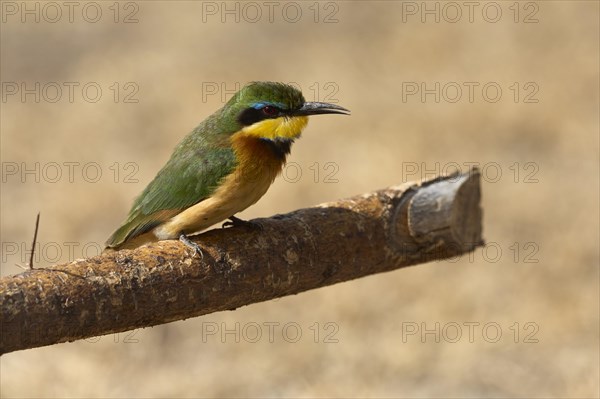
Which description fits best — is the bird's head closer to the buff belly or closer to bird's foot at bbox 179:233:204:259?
the buff belly

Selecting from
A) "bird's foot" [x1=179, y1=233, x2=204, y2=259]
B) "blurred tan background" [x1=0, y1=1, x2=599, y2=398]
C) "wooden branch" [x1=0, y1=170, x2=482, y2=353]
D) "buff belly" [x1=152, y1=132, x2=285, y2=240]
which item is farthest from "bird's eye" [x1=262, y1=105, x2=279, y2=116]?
"blurred tan background" [x1=0, y1=1, x2=599, y2=398]

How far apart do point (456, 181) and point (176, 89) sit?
5.38 metres

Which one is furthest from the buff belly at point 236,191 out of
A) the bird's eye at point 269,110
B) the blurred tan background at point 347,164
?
the blurred tan background at point 347,164

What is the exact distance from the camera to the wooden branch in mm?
3562

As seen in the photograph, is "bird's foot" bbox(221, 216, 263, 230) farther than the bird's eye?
Answer: No

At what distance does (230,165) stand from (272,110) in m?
0.34

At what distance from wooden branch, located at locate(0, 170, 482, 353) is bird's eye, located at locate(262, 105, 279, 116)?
0.50 metres

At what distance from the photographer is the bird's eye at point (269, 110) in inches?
181

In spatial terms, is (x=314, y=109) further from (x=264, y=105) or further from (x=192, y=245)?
(x=192, y=245)

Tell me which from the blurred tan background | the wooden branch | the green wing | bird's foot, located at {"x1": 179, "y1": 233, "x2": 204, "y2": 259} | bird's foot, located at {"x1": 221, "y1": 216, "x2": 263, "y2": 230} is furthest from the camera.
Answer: the blurred tan background

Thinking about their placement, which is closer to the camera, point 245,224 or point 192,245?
point 192,245

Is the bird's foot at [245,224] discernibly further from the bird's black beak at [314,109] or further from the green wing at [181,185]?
the bird's black beak at [314,109]

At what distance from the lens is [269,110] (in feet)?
15.1

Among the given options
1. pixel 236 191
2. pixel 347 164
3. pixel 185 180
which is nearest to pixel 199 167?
pixel 185 180
